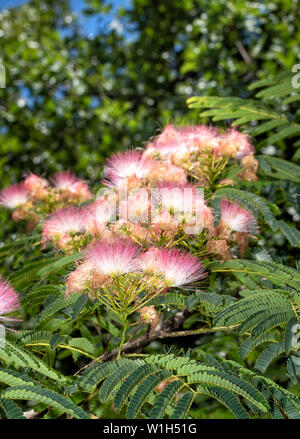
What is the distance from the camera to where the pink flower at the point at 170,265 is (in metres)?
1.50

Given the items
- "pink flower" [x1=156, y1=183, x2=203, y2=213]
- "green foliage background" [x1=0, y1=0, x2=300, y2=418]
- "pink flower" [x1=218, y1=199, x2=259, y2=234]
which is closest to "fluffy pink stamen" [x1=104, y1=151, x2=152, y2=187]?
"pink flower" [x1=156, y1=183, x2=203, y2=213]

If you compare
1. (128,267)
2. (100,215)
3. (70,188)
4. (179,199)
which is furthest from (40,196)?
(128,267)

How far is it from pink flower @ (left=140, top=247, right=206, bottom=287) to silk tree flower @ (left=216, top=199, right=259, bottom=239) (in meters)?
0.30

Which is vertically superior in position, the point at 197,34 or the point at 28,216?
the point at 197,34

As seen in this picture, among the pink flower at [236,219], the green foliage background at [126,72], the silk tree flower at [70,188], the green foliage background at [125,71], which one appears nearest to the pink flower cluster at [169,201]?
the pink flower at [236,219]

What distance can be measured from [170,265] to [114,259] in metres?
0.19

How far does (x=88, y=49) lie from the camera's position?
18.9 feet

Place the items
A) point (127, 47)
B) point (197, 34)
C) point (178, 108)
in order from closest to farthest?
point (178, 108)
point (197, 34)
point (127, 47)

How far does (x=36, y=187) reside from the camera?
Answer: 247 centimetres

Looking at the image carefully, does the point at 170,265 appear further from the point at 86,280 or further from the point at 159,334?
the point at 159,334

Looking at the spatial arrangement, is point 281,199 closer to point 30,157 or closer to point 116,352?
point 116,352

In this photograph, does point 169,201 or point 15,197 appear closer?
point 169,201

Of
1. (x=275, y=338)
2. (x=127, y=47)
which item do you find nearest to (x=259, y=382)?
(x=275, y=338)
